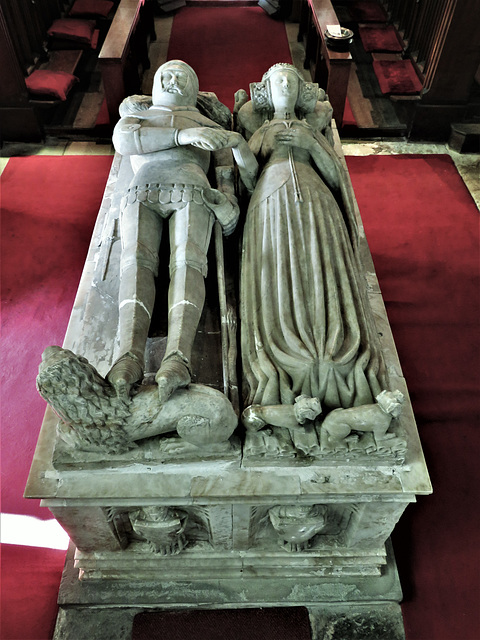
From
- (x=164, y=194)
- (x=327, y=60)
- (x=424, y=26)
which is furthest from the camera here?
(x=424, y=26)

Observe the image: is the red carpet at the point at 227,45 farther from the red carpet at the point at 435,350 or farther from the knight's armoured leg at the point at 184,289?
the knight's armoured leg at the point at 184,289

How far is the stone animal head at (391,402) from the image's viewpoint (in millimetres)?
2529

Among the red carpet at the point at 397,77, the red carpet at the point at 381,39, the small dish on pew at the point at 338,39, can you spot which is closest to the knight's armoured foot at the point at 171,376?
the small dish on pew at the point at 338,39

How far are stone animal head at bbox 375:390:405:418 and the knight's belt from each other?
1.60m

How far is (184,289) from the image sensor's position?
9.98 ft

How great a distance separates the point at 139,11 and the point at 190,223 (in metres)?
4.64

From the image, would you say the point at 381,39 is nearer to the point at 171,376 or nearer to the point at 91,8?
the point at 91,8

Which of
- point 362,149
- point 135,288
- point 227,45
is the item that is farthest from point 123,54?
point 135,288

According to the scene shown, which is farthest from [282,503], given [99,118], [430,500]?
[99,118]

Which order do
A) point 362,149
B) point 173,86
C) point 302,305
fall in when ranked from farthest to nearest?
1. point 362,149
2. point 173,86
3. point 302,305

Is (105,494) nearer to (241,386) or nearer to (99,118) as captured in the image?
(241,386)

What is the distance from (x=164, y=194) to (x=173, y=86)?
77 centimetres

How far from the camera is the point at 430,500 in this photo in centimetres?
368

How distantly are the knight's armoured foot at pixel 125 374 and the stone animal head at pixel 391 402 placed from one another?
3.58 ft
